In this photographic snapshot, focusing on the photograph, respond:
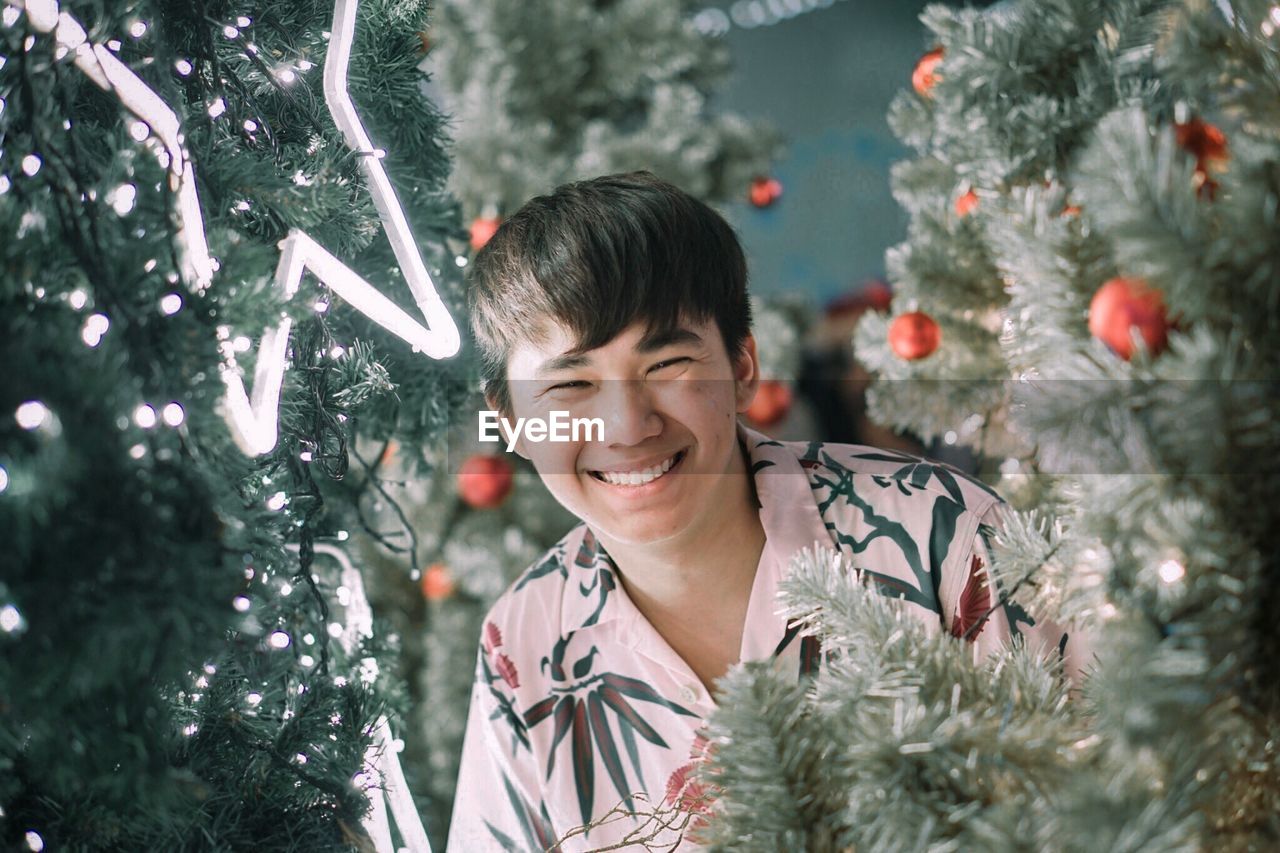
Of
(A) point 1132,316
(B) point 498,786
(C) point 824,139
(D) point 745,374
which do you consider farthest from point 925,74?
(C) point 824,139

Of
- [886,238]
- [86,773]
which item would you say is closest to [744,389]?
[86,773]

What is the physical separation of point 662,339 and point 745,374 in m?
0.20

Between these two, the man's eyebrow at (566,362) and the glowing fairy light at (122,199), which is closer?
the glowing fairy light at (122,199)

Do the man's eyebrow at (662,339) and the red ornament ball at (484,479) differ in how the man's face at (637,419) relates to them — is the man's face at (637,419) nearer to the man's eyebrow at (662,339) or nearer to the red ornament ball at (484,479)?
the man's eyebrow at (662,339)

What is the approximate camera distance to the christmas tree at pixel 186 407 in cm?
48

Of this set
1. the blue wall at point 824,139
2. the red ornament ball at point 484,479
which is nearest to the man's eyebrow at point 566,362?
the red ornament ball at point 484,479

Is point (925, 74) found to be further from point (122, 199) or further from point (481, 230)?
point (122, 199)

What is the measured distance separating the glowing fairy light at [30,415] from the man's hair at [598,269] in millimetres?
544

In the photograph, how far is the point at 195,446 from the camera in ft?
1.81

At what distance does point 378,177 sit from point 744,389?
0.53 m

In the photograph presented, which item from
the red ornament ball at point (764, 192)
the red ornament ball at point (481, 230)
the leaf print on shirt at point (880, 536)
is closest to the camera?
the leaf print on shirt at point (880, 536)

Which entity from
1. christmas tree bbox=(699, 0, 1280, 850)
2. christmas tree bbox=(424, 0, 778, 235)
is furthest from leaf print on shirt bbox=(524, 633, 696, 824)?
christmas tree bbox=(424, 0, 778, 235)

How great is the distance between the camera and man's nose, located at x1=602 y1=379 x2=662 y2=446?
0.96 m

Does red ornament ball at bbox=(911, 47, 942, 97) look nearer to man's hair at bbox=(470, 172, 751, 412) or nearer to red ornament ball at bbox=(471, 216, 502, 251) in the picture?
man's hair at bbox=(470, 172, 751, 412)
